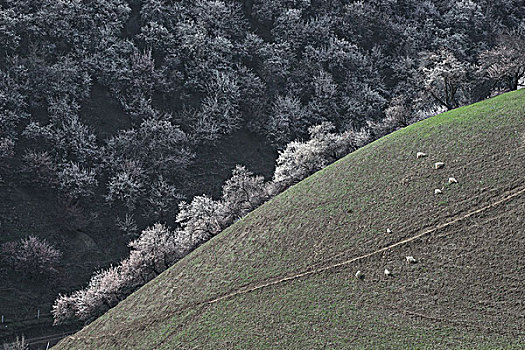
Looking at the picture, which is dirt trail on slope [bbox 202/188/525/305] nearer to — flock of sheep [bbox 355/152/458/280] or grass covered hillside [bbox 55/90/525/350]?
grass covered hillside [bbox 55/90/525/350]

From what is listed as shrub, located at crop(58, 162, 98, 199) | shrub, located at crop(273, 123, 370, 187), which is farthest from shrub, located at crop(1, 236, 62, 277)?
shrub, located at crop(273, 123, 370, 187)

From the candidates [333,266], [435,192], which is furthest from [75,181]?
[435,192]

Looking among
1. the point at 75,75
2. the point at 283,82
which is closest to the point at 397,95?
the point at 283,82

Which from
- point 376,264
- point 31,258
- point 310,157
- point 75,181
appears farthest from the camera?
point 75,181

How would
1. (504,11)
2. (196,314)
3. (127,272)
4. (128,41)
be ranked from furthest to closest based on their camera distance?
(504,11) → (128,41) → (127,272) → (196,314)

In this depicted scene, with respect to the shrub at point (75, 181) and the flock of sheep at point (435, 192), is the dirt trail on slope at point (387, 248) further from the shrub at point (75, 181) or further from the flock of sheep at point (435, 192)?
the shrub at point (75, 181)

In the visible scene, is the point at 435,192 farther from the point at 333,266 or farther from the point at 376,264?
the point at 333,266

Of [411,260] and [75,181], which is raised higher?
[75,181]

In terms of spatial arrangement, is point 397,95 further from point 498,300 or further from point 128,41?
point 498,300
